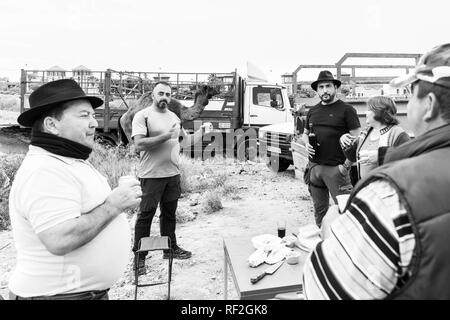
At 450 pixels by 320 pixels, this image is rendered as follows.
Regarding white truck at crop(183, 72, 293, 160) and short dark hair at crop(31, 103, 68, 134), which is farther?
white truck at crop(183, 72, 293, 160)

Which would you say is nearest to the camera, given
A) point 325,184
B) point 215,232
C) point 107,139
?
point 325,184

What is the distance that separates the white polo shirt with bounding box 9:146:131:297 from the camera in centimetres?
151

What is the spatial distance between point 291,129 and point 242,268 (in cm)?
663

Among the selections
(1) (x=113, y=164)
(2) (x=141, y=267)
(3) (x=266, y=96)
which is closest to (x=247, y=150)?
(3) (x=266, y=96)

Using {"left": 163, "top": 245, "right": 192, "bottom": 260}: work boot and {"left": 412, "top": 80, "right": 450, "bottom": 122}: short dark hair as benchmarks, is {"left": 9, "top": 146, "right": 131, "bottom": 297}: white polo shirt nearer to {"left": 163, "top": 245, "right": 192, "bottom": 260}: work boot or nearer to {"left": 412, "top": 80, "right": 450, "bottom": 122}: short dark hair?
{"left": 412, "top": 80, "right": 450, "bottom": 122}: short dark hair

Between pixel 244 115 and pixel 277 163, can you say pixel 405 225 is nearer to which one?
pixel 277 163

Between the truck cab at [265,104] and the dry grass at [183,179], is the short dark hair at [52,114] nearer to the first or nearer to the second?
the dry grass at [183,179]

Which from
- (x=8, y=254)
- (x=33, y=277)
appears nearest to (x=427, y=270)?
(x=33, y=277)

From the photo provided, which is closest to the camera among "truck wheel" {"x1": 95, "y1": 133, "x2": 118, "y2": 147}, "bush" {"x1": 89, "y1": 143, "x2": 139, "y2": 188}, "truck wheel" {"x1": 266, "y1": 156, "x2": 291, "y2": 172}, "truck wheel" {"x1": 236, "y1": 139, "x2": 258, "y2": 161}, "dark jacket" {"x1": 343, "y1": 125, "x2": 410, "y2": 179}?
"dark jacket" {"x1": 343, "y1": 125, "x2": 410, "y2": 179}

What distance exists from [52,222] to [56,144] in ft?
1.20

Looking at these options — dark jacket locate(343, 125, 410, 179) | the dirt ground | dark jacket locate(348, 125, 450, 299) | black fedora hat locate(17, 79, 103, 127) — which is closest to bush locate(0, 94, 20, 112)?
the dirt ground

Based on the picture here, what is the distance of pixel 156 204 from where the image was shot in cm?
364

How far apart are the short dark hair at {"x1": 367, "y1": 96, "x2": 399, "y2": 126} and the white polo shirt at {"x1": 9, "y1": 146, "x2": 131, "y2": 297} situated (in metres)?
2.61

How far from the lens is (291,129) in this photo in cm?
838
